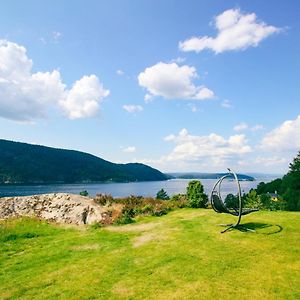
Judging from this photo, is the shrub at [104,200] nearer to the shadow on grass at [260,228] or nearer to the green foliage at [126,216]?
the green foliage at [126,216]

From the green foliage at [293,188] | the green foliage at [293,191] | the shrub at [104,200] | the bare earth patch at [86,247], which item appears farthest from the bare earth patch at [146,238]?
the green foliage at [293,188]

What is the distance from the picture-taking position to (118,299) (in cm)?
917

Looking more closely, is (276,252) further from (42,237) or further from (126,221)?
(42,237)

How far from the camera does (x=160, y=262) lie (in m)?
11.9

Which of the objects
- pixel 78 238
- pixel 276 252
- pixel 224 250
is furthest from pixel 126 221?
pixel 276 252

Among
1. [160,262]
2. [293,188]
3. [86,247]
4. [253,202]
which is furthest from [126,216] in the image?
[293,188]

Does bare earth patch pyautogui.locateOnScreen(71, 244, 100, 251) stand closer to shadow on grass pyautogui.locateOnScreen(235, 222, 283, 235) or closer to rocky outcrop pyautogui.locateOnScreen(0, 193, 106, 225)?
rocky outcrop pyautogui.locateOnScreen(0, 193, 106, 225)

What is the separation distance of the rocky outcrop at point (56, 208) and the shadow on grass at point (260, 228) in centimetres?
919

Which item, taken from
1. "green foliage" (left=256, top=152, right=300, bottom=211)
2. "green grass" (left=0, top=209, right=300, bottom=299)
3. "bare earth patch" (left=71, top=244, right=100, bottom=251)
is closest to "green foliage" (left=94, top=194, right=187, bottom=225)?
"green grass" (left=0, top=209, right=300, bottom=299)

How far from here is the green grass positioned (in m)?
9.62

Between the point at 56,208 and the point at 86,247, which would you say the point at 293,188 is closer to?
the point at 56,208

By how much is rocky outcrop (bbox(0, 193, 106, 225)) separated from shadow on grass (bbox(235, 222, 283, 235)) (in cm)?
919

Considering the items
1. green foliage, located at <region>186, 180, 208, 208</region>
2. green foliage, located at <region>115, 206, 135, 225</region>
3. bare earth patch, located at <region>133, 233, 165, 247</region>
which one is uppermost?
green foliage, located at <region>186, 180, 208, 208</region>

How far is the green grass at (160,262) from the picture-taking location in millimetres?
9625
